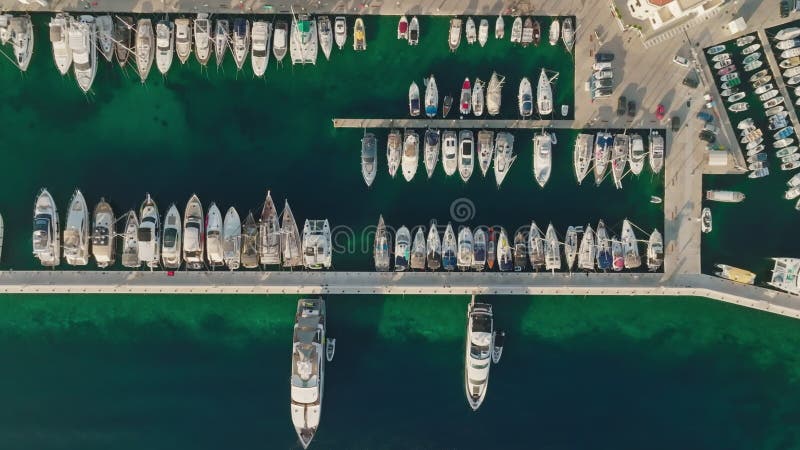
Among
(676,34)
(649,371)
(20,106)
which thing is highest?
(676,34)

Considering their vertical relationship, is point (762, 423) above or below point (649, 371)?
below

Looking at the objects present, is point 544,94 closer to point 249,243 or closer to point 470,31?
point 470,31


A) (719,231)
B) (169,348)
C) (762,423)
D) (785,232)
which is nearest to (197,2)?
(169,348)

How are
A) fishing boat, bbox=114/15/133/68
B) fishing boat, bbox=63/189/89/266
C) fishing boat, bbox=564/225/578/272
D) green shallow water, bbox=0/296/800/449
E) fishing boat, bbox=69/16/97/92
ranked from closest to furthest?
fishing boat, bbox=69/16/97/92 → fishing boat, bbox=63/189/89/266 → fishing boat, bbox=114/15/133/68 → fishing boat, bbox=564/225/578/272 → green shallow water, bbox=0/296/800/449

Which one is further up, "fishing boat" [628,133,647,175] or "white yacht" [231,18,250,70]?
"white yacht" [231,18,250,70]

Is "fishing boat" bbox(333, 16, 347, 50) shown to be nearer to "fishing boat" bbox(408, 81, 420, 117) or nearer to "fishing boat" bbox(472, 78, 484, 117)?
"fishing boat" bbox(408, 81, 420, 117)

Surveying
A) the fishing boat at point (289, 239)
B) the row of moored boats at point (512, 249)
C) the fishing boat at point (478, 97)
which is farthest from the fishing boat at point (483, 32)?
the fishing boat at point (289, 239)

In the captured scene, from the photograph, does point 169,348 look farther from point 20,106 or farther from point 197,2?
point 197,2

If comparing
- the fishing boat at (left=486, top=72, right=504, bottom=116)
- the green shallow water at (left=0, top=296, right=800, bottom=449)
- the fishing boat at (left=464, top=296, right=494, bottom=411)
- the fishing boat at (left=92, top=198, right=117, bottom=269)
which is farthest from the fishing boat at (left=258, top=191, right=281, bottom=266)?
Answer: the fishing boat at (left=486, top=72, right=504, bottom=116)
